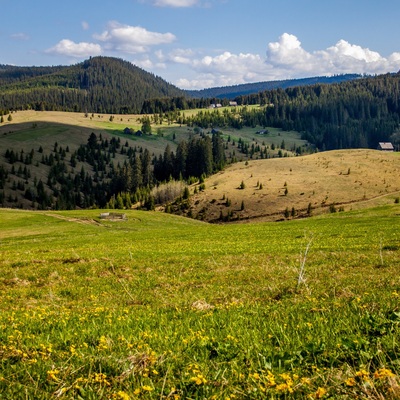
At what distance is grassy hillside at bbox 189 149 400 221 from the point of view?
10186cm

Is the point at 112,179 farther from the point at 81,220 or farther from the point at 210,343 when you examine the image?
the point at 210,343

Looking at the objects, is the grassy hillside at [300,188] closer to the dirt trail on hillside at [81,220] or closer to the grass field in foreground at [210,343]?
the dirt trail on hillside at [81,220]

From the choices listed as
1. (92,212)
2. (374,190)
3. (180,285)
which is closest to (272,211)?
(374,190)

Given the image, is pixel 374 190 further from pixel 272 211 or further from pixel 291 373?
pixel 291 373

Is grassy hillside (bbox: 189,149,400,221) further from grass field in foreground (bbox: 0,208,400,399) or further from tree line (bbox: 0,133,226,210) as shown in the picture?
grass field in foreground (bbox: 0,208,400,399)

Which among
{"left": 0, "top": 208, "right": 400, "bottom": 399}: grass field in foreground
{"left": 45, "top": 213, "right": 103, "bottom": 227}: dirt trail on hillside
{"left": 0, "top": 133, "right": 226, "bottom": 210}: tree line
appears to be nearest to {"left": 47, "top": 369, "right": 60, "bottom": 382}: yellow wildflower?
{"left": 0, "top": 208, "right": 400, "bottom": 399}: grass field in foreground

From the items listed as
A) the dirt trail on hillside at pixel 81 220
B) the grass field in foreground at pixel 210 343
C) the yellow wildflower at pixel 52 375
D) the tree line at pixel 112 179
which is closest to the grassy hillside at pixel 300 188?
the tree line at pixel 112 179

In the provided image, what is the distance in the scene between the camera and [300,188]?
379 ft

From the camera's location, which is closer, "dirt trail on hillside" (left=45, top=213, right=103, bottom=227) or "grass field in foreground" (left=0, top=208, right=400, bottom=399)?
"grass field in foreground" (left=0, top=208, right=400, bottom=399)

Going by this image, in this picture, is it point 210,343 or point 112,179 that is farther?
point 112,179

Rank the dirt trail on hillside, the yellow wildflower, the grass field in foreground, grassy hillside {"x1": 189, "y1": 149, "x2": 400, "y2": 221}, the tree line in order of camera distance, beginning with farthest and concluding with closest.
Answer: the tree line < grassy hillside {"x1": 189, "y1": 149, "x2": 400, "y2": 221} < the dirt trail on hillside < the yellow wildflower < the grass field in foreground

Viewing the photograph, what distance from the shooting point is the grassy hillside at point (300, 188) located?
102 m

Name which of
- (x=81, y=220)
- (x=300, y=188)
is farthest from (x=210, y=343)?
(x=300, y=188)

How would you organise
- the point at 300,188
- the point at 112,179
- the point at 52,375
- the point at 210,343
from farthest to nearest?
1. the point at 112,179
2. the point at 300,188
3. the point at 210,343
4. the point at 52,375
